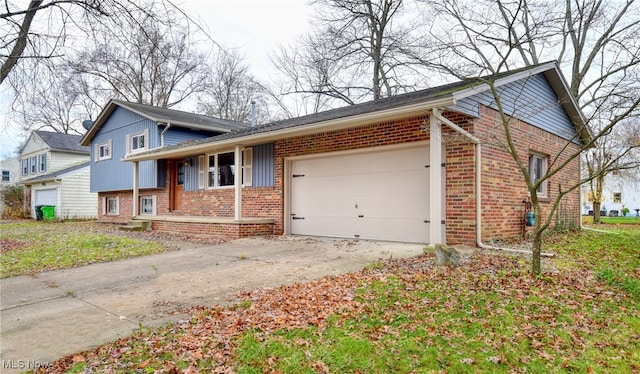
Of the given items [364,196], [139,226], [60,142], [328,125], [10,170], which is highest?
[60,142]

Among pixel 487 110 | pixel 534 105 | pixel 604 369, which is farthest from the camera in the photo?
pixel 534 105

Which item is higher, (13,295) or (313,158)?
(313,158)

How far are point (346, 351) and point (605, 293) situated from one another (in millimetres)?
3493

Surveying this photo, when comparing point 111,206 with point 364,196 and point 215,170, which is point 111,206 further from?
point 364,196

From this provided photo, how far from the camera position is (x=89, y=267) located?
23.5ft

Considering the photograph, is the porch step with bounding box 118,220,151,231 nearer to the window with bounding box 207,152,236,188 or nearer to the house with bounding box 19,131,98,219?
the window with bounding box 207,152,236,188

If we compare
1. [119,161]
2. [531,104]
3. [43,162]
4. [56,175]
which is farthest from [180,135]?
[43,162]

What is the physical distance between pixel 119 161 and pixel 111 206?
3.14 metres

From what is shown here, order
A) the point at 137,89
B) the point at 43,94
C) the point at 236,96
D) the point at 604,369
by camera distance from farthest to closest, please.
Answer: the point at 236,96 < the point at 137,89 < the point at 43,94 < the point at 604,369

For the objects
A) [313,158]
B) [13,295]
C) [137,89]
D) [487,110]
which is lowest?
[13,295]

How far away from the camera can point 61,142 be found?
26.3 meters

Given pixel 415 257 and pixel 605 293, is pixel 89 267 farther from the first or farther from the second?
pixel 605 293

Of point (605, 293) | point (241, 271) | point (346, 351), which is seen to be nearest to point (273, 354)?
point (346, 351)

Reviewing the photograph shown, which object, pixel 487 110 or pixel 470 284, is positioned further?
pixel 487 110
